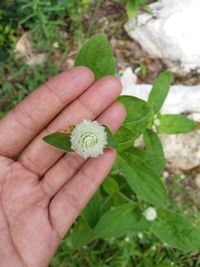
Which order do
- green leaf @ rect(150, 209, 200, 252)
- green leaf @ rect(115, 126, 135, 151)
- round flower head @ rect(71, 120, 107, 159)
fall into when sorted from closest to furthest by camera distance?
round flower head @ rect(71, 120, 107, 159) → green leaf @ rect(115, 126, 135, 151) → green leaf @ rect(150, 209, 200, 252)

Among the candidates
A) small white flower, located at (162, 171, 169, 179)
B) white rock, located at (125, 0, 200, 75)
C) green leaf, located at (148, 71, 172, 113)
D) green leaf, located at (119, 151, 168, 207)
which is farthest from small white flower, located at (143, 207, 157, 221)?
white rock, located at (125, 0, 200, 75)

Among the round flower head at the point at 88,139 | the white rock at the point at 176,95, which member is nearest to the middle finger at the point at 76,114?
the round flower head at the point at 88,139

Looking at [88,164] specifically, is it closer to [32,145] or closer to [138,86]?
[32,145]

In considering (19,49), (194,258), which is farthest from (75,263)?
(19,49)

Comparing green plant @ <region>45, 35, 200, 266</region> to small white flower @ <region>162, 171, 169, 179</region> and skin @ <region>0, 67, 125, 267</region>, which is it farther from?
small white flower @ <region>162, 171, 169, 179</region>

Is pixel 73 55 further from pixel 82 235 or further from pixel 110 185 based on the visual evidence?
pixel 82 235

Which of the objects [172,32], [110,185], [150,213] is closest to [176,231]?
[150,213]
